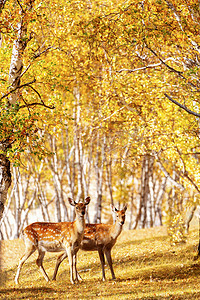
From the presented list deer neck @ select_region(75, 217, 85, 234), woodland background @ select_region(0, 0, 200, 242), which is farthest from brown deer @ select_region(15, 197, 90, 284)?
woodland background @ select_region(0, 0, 200, 242)

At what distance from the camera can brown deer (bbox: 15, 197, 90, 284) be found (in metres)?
12.4

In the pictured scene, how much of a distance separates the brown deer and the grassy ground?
835 mm

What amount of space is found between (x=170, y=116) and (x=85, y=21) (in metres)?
5.00

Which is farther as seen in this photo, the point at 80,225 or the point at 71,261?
the point at 80,225

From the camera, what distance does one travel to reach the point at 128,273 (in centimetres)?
1404

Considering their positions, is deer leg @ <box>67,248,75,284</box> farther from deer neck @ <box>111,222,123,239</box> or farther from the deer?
deer neck @ <box>111,222,123,239</box>

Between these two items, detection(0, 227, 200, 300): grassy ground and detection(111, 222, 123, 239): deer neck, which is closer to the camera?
detection(0, 227, 200, 300): grassy ground

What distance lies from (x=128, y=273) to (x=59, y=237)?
2.78 m

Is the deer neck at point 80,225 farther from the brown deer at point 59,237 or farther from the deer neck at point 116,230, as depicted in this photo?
the deer neck at point 116,230

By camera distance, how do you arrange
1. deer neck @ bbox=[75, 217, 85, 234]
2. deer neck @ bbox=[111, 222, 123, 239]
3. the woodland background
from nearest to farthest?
the woodland background, deer neck @ bbox=[75, 217, 85, 234], deer neck @ bbox=[111, 222, 123, 239]

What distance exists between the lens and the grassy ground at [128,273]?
11.0 metres

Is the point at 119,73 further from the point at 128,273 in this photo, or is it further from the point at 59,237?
the point at 128,273

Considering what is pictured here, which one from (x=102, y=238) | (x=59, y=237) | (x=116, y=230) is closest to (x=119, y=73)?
(x=116, y=230)

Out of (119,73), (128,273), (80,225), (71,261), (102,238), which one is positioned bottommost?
(128,273)
